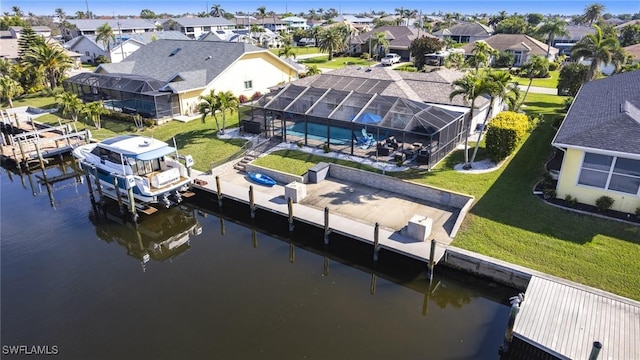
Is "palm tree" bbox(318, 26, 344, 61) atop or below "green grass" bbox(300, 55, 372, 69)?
atop

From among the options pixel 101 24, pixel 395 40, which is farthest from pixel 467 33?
pixel 101 24

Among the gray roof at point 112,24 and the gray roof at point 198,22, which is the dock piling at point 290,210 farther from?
the gray roof at point 198,22

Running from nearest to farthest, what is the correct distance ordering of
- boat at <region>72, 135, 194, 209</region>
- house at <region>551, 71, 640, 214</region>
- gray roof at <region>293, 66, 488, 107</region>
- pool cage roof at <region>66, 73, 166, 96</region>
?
1. house at <region>551, 71, 640, 214</region>
2. boat at <region>72, 135, 194, 209</region>
3. gray roof at <region>293, 66, 488, 107</region>
4. pool cage roof at <region>66, 73, 166, 96</region>

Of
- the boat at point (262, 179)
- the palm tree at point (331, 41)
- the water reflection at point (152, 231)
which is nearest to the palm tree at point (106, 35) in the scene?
the palm tree at point (331, 41)

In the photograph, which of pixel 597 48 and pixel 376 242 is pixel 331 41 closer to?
pixel 597 48

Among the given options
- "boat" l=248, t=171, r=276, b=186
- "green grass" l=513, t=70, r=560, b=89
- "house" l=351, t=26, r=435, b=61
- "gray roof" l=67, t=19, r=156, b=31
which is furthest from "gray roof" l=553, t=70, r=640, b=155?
"gray roof" l=67, t=19, r=156, b=31

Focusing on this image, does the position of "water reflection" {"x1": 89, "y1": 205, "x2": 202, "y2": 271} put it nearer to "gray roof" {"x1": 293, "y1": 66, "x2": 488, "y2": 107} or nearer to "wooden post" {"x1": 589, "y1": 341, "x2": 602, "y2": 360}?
"gray roof" {"x1": 293, "y1": 66, "x2": 488, "y2": 107}

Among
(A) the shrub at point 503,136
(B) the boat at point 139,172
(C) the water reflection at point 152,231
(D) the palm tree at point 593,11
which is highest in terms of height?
(D) the palm tree at point 593,11
